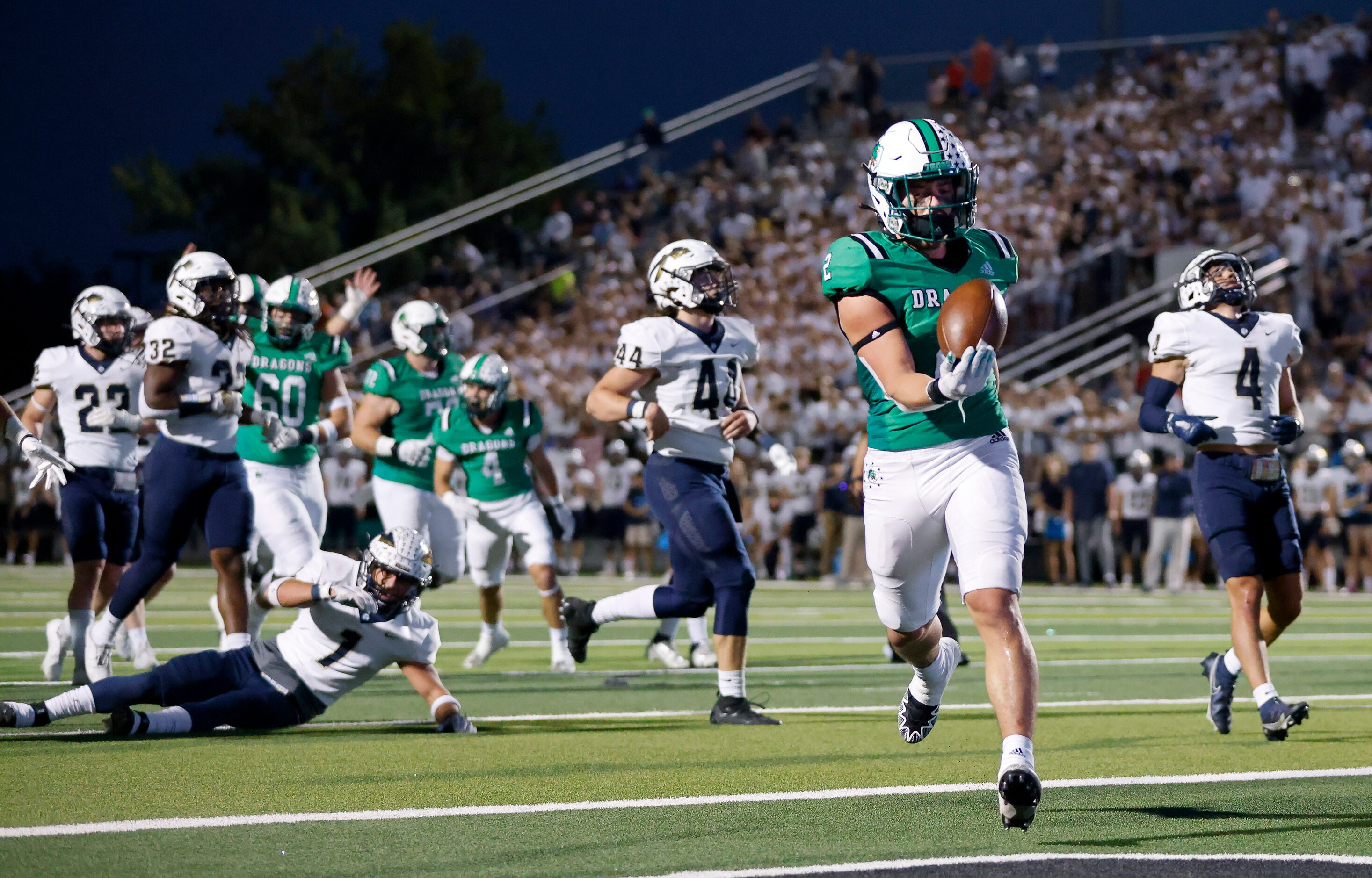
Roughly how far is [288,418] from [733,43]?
3940 centimetres

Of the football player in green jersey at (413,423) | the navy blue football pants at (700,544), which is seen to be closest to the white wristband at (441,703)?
the navy blue football pants at (700,544)

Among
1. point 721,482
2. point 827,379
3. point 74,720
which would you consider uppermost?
point 827,379

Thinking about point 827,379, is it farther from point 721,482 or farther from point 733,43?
point 733,43

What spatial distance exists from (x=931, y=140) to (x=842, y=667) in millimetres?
5525

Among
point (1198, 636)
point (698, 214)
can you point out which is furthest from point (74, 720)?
point (698, 214)

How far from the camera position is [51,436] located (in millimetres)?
19047

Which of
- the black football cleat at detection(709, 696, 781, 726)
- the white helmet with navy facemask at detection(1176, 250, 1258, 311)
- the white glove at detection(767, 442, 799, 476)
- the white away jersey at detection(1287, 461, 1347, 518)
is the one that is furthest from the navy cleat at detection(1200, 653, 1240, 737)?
the white away jersey at detection(1287, 461, 1347, 518)

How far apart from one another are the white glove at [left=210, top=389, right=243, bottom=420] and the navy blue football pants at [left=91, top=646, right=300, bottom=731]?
5.46ft

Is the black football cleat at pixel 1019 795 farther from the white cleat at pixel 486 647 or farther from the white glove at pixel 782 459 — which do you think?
the white cleat at pixel 486 647

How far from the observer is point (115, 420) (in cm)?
823

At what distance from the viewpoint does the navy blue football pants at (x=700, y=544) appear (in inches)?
286

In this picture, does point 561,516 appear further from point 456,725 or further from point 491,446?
point 456,725

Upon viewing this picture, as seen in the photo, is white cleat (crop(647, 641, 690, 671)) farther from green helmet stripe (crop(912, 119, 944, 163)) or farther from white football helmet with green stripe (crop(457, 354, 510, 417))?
green helmet stripe (crop(912, 119, 944, 163))

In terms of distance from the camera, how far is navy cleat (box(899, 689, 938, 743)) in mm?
5426
